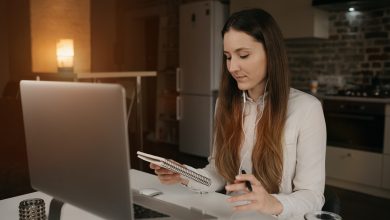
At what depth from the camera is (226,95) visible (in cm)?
157

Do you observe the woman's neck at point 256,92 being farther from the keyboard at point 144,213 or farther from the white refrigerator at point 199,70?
the white refrigerator at point 199,70

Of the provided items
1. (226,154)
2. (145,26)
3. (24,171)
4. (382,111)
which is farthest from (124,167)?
(145,26)

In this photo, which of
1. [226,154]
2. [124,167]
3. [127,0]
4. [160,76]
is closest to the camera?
[124,167]

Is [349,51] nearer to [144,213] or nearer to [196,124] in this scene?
[196,124]

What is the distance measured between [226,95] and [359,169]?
8.25 feet

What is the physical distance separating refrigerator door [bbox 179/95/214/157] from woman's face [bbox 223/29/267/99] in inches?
129

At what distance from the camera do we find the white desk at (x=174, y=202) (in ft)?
3.61

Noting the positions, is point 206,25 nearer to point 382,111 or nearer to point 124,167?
point 382,111

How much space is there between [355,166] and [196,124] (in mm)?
2035

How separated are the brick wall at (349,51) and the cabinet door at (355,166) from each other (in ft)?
2.73

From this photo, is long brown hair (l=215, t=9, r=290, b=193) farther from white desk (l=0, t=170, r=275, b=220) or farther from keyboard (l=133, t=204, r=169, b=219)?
keyboard (l=133, t=204, r=169, b=219)

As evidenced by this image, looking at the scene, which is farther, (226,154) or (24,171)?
(24,171)

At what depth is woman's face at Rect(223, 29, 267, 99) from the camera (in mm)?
1330

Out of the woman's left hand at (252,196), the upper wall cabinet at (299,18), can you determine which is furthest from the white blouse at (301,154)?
the upper wall cabinet at (299,18)
